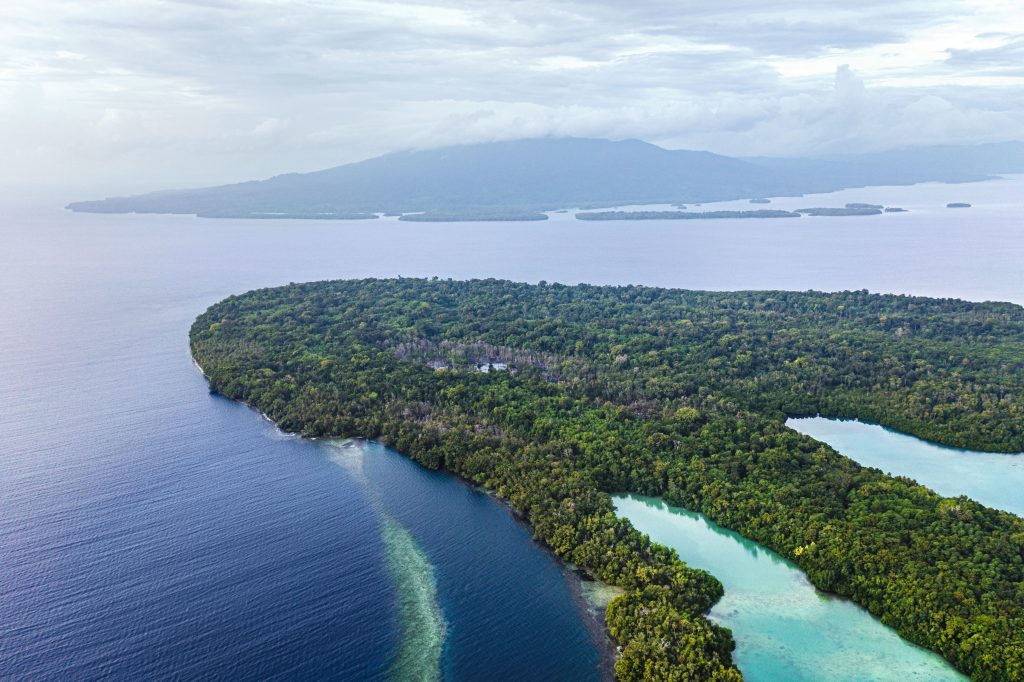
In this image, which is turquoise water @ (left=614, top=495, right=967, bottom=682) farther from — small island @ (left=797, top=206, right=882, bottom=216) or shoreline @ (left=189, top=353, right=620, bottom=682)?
small island @ (left=797, top=206, right=882, bottom=216)

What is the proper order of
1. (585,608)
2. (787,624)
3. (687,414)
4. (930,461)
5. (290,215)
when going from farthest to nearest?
(290,215)
(687,414)
(930,461)
(585,608)
(787,624)

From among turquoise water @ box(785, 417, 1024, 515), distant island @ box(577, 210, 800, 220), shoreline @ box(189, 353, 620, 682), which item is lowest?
shoreline @ box(189, 353, 620, 682)

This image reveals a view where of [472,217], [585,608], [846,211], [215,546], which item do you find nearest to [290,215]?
[472,217]

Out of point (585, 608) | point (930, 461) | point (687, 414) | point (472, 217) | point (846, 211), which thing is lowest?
point (585, 608)

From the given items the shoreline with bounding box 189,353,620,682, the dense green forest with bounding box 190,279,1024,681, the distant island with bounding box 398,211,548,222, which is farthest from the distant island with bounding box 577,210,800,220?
the shoreline with bounding box 189,353,620,682

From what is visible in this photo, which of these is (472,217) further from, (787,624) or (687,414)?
(787,624)

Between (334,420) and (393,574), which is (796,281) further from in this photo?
(393,574)

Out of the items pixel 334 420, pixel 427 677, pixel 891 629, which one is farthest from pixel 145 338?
pixel 891 629
